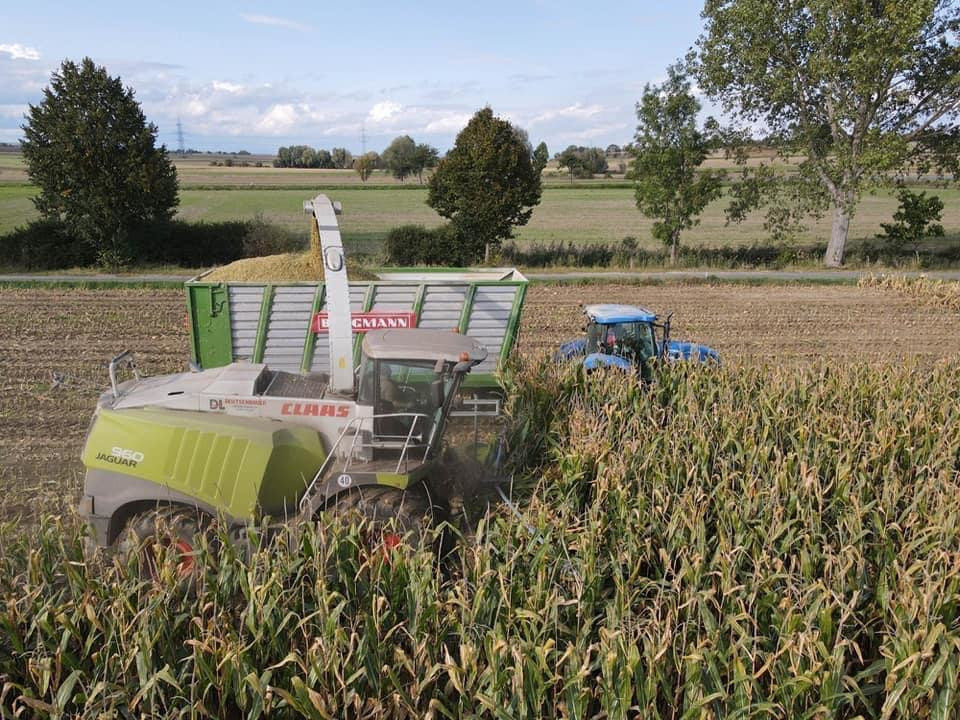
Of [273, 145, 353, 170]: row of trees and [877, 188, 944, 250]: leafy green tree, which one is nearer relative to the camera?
[877, 188, 944, 250]: leafy green tree

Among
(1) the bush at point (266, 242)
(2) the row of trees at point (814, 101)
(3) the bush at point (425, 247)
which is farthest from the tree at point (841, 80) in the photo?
(1) the bush at point (266, 242)

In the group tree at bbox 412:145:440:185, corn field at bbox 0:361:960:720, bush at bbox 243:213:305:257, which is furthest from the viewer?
tree at bbox 412:145:440:185

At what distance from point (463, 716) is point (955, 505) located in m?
3.80

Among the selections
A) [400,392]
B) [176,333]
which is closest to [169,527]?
[400,392]

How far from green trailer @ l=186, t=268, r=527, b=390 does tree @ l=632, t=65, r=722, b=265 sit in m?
14.9

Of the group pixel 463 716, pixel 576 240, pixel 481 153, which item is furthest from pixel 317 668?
pixel 576 240

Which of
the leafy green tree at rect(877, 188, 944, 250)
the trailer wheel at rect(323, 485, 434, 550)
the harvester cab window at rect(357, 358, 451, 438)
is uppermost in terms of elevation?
the leafy green tree at rect(877, 188, 944, 250)

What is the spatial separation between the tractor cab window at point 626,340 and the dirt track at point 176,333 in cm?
126

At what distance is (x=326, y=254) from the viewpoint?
6.69 m

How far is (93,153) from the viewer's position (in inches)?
912

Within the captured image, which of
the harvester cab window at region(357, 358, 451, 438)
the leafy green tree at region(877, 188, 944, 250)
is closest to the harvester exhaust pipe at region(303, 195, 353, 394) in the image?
the harvester cab window at region(357, 358, 451, 438)

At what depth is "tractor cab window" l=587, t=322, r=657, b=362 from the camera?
10742 millimetres

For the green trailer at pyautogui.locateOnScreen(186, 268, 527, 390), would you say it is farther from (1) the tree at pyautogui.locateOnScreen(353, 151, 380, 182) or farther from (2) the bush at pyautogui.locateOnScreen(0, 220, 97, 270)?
(1) the tree at pyautogui.locateOnScreen(353, 151, 380, 182)

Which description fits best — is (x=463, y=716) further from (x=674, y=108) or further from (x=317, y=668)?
(x=674, y=108)
